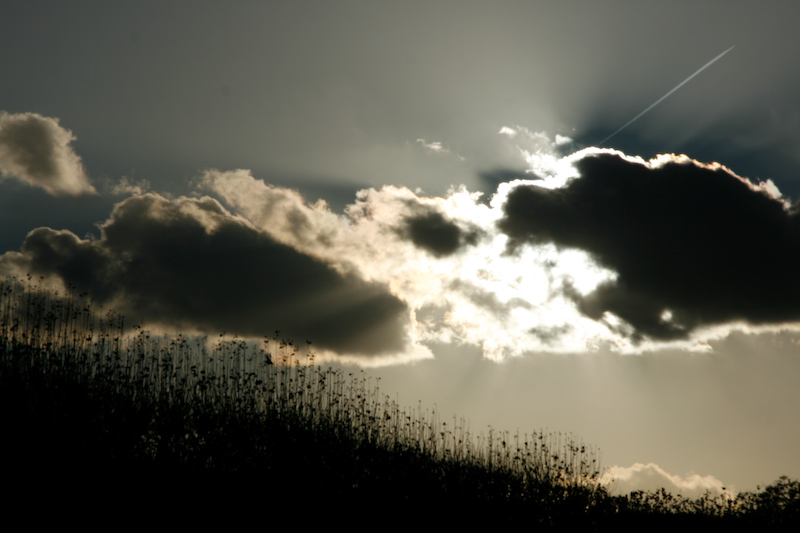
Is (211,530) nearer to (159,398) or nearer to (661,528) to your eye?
(159,398)

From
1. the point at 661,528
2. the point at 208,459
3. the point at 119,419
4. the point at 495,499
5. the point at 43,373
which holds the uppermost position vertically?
the point at 43,373

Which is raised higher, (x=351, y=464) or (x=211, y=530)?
(x=351, y=464)

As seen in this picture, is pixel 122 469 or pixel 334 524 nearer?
pixel 122 469

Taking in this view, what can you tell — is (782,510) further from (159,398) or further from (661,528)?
(159,398)

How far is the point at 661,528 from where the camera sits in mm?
37562

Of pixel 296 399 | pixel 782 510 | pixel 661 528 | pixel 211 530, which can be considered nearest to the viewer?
pixel 211 530

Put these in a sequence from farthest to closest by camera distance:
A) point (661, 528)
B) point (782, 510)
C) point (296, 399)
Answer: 1. point (782, 510)
2. point (661, 528)
3. point (296, 399)

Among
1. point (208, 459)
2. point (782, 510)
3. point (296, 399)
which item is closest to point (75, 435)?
point (208, 459)

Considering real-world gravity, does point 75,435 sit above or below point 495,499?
above

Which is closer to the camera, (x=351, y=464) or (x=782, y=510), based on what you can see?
(x=351, y=464)

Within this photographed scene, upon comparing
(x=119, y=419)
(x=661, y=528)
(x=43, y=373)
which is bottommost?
(x=661, y=528)

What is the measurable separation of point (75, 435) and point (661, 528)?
1450 inches

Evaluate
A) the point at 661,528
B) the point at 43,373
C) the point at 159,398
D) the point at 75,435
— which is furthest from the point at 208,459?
the point at 661,528

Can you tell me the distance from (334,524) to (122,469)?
10274 millimetres
